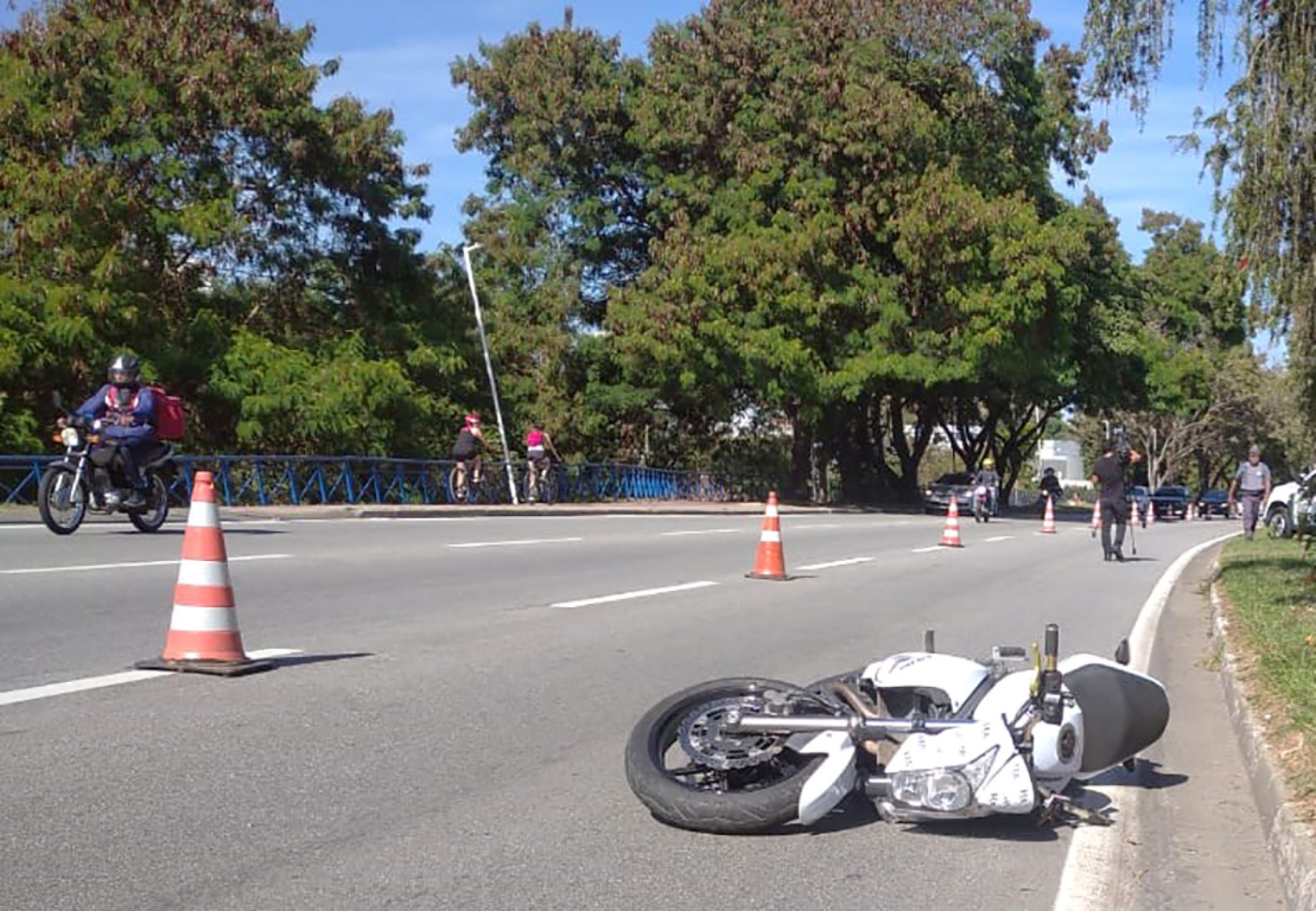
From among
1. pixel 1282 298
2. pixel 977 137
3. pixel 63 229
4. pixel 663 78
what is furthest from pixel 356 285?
pixel 1282 298

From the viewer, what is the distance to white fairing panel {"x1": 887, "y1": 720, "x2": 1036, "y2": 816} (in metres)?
5.02

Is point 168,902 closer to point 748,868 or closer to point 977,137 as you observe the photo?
point 748,868

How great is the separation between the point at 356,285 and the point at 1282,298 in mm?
25466

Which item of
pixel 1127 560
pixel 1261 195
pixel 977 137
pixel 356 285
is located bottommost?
pixel 1127 560

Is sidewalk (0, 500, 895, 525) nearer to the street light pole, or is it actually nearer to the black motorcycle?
the street light pole

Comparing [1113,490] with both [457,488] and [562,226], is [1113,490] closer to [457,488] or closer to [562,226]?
[457,488]

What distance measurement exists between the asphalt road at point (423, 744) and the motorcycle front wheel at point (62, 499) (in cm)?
99

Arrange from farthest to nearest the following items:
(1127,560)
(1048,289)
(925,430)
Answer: (925,430) < (1048,289) < (1127,560)

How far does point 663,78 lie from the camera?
4009 cm

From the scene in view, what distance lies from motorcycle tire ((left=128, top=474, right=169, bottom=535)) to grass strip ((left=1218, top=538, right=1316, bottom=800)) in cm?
1149

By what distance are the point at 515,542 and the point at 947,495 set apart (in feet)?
95.5

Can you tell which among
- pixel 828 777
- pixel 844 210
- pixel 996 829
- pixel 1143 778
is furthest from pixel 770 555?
pixel 844 210

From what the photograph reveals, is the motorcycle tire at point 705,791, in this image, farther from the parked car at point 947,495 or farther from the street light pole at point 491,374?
A: the parked car at point 947,495

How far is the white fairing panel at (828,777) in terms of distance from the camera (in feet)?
16.5
